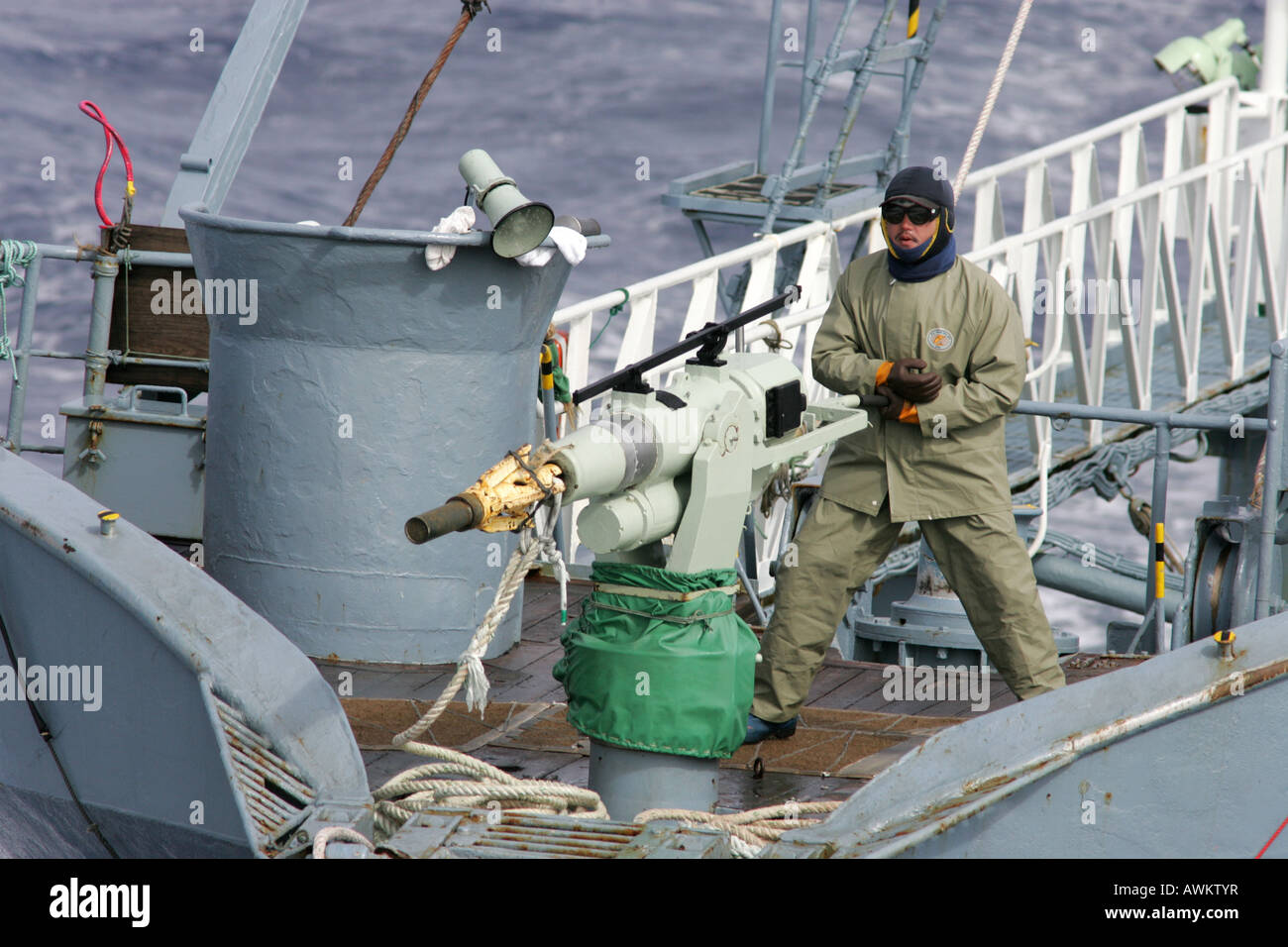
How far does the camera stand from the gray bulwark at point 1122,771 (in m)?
4.13

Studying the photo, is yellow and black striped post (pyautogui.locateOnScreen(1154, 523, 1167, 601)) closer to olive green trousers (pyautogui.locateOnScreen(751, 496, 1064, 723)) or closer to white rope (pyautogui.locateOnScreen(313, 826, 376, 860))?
olive green trousers (pyautogui.locateOnScreen(751, 496, 1064, 723))

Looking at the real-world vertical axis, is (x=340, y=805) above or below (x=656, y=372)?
below

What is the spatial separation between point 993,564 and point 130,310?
165 inches

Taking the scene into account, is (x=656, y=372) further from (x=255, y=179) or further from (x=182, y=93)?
Result: (x=182, y=93)

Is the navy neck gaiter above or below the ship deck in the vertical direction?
above

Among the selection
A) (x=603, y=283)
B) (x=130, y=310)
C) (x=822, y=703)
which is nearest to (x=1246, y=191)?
(x=822, y=703)

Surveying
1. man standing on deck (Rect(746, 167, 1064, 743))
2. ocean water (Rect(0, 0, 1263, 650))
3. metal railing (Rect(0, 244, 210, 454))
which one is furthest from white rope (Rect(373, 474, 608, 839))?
ocean water (Rect(0, 0, 1263, 650))

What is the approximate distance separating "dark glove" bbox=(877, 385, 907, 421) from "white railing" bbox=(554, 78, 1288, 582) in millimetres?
2622

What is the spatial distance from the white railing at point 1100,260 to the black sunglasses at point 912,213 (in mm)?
2712

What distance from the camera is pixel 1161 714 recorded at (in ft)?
13.6

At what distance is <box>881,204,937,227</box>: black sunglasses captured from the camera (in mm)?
5387

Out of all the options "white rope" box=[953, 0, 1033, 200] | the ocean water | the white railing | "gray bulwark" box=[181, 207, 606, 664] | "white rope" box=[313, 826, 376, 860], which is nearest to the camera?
"white rope" box=[313, 826, 376, 860]

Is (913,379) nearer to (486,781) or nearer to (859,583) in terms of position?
(859,583)
